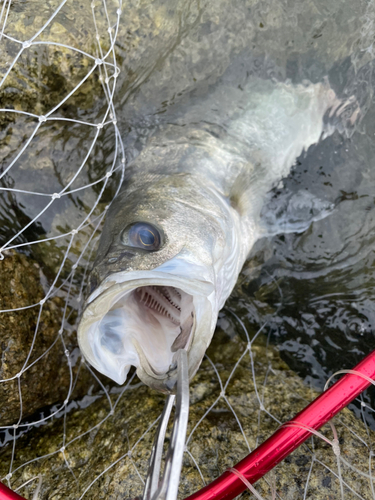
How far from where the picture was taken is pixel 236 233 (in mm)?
2701

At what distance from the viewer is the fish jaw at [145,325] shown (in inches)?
71.5

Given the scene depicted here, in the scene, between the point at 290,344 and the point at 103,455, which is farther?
the point at 290,344

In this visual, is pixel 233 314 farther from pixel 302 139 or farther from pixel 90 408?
pixel 302 139

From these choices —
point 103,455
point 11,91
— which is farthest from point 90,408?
point 11,91

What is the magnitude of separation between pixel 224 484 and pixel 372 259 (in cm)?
219

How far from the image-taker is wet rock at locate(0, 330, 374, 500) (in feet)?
8.34

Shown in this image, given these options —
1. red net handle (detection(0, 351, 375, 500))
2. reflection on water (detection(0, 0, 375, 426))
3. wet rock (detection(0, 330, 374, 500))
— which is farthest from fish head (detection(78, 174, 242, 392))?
reflection on water (detection(0, 0, 375, 426))

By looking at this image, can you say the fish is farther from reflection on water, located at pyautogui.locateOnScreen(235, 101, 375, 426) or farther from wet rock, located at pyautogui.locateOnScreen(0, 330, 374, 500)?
wet rock, located at pyautogui.locateOnScreen(0, 330, 374, 500)

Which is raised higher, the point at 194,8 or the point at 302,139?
the point at 194,8

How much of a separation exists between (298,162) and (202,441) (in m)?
2.36

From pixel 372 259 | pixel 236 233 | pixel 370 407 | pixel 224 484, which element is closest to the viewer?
pixel 224 484

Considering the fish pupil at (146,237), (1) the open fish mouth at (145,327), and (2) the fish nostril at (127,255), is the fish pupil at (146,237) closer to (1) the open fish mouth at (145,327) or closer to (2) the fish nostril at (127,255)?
(2) the fish nostril at (127,255)

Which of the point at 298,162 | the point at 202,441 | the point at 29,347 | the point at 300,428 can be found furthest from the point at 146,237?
the point at 298,162

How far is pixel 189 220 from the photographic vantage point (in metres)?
2.24
